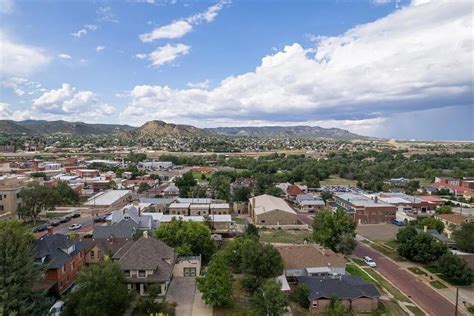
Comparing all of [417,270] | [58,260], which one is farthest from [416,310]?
[58,260]

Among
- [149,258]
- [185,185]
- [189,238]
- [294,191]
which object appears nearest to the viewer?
[149,258]

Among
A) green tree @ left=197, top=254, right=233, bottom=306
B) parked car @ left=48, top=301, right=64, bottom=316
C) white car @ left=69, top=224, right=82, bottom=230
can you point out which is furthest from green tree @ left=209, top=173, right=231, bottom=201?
parked car @ left=48, top=301, right=64, bottom=316

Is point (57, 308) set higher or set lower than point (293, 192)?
higher

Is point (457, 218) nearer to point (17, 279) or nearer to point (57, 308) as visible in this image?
point (57, 308)

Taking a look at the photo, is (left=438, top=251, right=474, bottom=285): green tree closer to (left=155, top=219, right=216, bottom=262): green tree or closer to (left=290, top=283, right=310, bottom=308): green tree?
(left=290, top=283, right=310, bottom=308): green tree

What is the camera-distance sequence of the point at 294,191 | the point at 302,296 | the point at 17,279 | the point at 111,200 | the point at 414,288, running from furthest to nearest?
1. the point at 294,191
2. the point at 111,200
3. the point at 414,288
4. the point at 302,296
5. the point at 17,279

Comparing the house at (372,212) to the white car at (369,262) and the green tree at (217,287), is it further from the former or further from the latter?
the green tree at (217,287)

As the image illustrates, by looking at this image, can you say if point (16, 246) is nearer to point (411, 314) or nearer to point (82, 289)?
point (82, 289)

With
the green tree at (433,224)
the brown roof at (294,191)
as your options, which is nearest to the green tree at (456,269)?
the green tree at (433,224)
